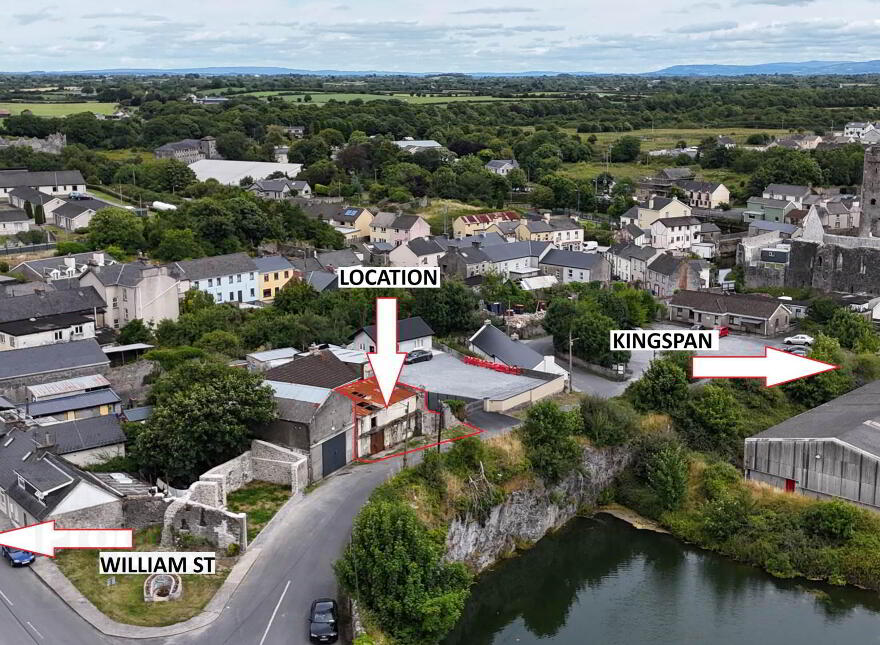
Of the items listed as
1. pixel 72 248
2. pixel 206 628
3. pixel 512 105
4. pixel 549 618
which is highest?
pixel 512 105

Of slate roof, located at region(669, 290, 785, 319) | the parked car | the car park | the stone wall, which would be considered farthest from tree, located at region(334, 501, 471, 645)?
slate roof, located at region(669, 290, 785, 319)

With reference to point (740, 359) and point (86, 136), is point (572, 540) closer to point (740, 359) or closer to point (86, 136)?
point (740, 359)

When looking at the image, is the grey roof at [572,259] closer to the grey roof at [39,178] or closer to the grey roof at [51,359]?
the grey roof at [51,359]

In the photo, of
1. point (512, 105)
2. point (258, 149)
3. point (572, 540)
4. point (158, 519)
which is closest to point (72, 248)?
point (158, 519)

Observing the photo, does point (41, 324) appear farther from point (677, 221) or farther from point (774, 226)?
point (774, 226)

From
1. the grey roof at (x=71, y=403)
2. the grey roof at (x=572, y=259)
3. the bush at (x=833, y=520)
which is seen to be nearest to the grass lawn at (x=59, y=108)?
the grey roof at (x=572, y=259)

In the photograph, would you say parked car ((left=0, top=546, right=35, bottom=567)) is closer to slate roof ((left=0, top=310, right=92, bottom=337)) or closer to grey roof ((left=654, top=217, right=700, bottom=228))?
slate roof ((left=0, top=310, right=92, bottom=337))
